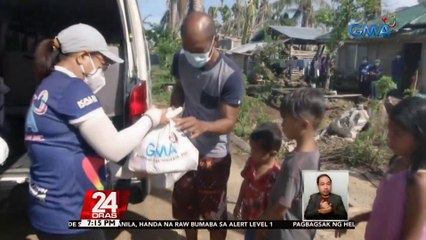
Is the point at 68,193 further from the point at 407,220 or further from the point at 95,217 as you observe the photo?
the point at 407,220

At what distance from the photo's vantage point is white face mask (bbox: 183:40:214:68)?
1729mm

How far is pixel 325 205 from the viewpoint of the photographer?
5.80 feet

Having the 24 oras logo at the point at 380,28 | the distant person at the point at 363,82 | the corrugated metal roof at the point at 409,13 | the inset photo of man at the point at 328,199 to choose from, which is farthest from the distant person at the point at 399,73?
the inset photo of man at the point at 328,199

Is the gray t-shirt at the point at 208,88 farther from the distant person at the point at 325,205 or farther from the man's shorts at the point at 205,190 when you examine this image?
the distant person at the point at 325,205

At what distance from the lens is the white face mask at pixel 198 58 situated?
1.73m

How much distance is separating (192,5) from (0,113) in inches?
77.4

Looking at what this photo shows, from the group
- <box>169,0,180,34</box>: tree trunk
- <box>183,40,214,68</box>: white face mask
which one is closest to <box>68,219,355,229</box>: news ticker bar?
<box>183,40,214,68</box>: white face mask

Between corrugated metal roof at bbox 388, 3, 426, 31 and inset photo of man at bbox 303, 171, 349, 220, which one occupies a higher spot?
corrugated metal roof at bbox 388, 3, 426, 31

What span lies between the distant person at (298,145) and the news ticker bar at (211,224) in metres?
0.09

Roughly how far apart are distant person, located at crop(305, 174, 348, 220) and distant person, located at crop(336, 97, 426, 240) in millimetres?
295

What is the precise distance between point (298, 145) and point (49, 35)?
2.75 m

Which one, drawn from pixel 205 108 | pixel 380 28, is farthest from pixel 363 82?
pixel 205 108

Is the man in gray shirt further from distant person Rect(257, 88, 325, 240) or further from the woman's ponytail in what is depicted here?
the woman's ponytail

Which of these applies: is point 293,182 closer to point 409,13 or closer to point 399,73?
point 409,13
